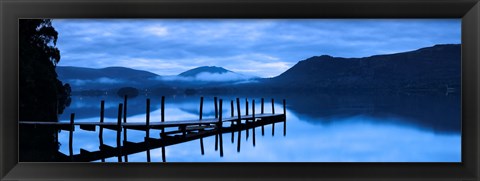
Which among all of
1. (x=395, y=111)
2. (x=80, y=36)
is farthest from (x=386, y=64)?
(x=80, y=36)

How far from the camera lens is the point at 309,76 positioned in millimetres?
11164

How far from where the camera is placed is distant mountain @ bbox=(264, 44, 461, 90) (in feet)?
42.0

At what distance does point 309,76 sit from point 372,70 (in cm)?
599

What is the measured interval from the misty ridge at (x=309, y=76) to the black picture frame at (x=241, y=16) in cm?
658

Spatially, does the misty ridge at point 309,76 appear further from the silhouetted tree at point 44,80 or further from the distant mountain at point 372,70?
the silhouetted tree at point 44,80

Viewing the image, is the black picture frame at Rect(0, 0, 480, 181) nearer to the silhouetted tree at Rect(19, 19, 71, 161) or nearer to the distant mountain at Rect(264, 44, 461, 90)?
the silhouetted tree at Rect(19, 19, 71, 161)

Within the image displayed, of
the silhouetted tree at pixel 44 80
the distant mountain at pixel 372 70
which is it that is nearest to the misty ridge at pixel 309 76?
the distant mountain at pixel 372 70

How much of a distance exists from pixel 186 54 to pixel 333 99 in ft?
33.1

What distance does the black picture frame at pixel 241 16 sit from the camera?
4.91 ft

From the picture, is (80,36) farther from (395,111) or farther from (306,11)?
(395,111)

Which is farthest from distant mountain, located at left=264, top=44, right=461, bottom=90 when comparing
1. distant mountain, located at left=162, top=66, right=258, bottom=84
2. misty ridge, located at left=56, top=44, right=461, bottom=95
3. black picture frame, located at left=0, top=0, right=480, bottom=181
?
black picture frame, located at left=0, top=0, right=480, bottom=181

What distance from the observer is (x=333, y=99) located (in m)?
25.6

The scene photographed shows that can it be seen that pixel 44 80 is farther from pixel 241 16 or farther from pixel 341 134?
pixel 341 134

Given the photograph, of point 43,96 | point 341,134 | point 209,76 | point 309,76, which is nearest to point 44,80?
point 43,96
